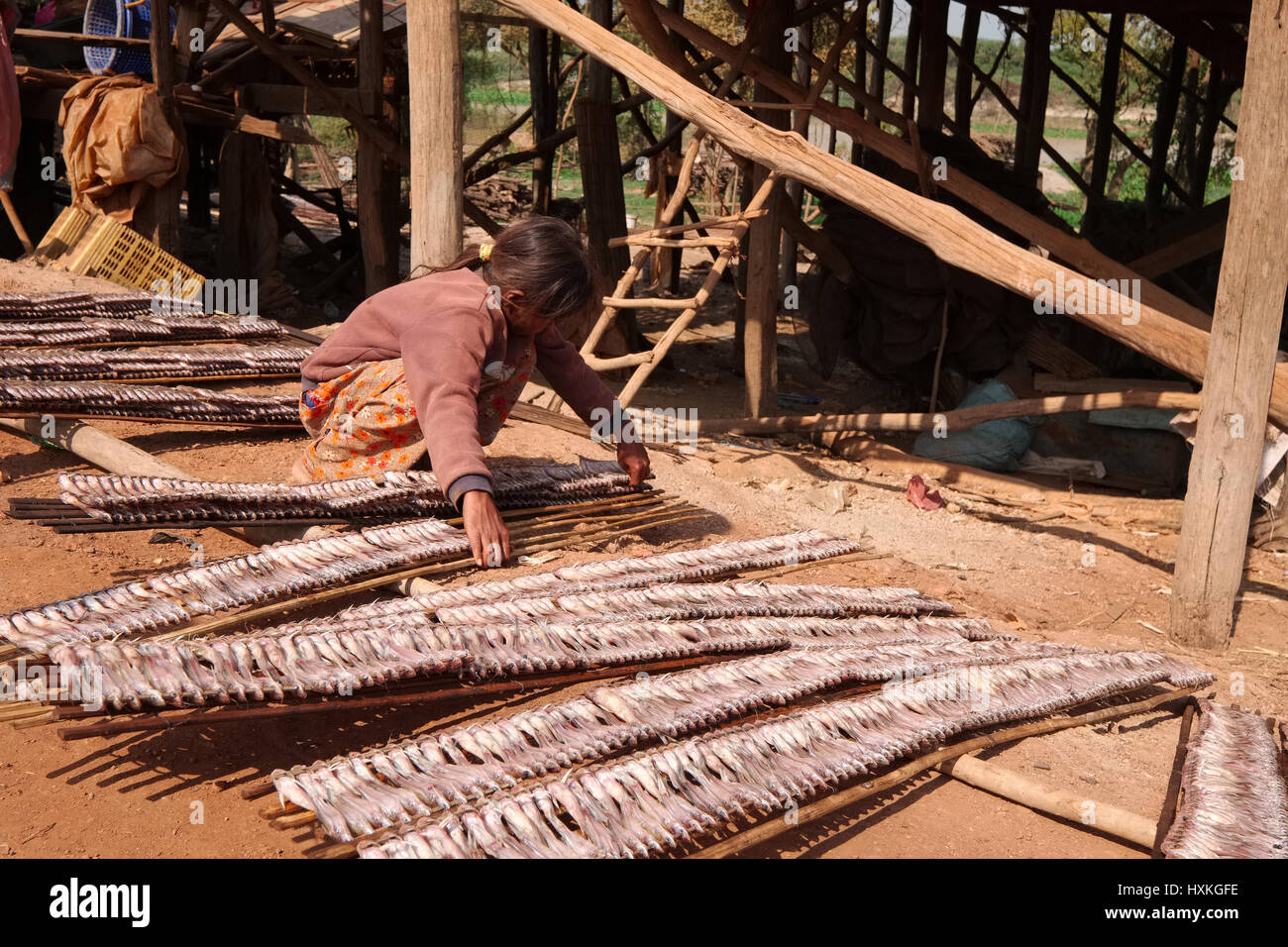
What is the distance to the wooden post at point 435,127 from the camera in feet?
15.4

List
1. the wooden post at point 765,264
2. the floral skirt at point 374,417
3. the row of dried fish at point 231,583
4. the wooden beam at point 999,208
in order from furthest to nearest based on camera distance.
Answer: the wooden post at point 765,264, the wooden beam at point 999,208, the floral skirt at point 374,417, the row of dried fish at point 231,583

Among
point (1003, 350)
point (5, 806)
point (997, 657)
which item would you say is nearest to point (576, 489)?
point (997, 657)

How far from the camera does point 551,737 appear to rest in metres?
2.39

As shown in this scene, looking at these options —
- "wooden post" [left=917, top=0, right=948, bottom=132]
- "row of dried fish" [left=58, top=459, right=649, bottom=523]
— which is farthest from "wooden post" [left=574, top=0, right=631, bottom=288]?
"row of dried fish" [left=58, top=459, right=649, bottom=523]

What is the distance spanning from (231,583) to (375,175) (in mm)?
6884

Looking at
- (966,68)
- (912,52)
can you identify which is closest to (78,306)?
(966,68)

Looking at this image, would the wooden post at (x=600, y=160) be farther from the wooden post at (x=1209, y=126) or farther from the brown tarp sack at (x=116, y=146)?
the wooden post at (x=1209, y=126)

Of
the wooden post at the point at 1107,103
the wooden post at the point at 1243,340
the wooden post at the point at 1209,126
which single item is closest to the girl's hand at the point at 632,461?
the wooden post at the point at 1243,340

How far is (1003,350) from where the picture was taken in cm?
842

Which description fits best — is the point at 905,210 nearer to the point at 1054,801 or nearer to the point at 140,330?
the point at 1054,801

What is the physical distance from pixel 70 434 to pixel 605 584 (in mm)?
2367

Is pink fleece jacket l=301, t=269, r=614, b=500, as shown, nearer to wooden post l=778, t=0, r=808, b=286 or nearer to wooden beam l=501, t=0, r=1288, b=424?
wooden beam l=501, t=0, r=1288, b=424

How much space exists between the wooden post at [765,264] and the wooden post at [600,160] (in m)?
1.56
